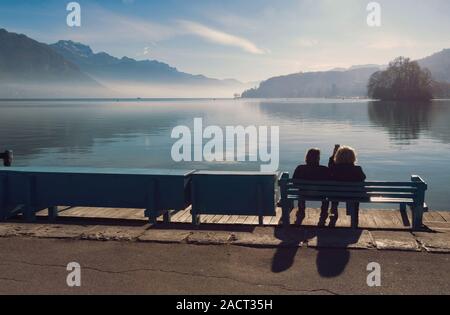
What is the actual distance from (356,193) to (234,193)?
7.59 ft

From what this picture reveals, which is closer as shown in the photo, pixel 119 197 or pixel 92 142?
pixel 119 197

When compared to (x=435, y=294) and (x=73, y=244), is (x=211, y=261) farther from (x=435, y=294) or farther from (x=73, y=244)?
(x=435, y=294)

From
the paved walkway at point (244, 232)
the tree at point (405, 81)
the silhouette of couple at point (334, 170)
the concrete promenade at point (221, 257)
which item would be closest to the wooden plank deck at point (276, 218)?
the paved walkway at point (244, 232)

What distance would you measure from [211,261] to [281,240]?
1.47 m

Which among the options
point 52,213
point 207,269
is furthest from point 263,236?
point 52,213

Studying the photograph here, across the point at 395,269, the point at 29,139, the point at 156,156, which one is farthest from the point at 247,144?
the point at 395,269

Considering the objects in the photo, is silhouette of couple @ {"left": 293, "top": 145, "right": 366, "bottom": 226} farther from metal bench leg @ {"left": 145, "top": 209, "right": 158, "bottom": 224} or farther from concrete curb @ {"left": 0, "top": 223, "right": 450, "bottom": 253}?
metal bench leg @ {"left": 145, "top": 209, "right": 158, "bottom": 224}

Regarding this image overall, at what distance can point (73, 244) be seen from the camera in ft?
24.6

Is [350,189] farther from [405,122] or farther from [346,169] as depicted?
[405,122]

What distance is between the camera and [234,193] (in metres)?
8.74

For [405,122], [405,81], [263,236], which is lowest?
[263,236]

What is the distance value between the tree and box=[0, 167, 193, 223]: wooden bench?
631 ft

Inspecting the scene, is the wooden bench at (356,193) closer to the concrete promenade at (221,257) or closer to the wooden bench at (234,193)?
the wooden bench at (234,193)

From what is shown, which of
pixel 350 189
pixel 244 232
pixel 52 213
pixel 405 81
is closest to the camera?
pixel 244 232
